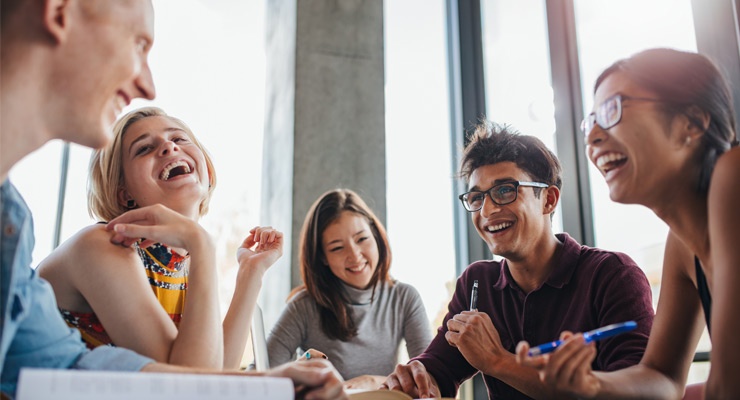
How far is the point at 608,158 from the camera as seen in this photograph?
4.10 ft

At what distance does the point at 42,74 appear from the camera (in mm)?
891

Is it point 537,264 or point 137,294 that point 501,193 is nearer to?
point 537,264

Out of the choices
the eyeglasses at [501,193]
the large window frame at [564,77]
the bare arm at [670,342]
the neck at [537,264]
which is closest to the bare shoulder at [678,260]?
the bare arm at [670,342]

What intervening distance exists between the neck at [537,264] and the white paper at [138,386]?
1.19m

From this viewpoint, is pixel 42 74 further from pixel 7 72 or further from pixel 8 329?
pixel 8 329

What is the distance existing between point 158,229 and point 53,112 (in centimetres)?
37

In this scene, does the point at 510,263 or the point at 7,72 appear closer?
the point at 7,72

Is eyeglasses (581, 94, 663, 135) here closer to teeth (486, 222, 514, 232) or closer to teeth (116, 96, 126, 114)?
teeth (486, 222, 514, 232)

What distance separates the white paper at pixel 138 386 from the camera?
70 cm

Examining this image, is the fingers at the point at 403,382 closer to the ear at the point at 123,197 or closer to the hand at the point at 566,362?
the hand at the point at 566,362

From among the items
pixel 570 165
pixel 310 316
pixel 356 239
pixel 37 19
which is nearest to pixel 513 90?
pixel 570 165

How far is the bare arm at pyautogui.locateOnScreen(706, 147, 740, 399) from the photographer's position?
3.17ft

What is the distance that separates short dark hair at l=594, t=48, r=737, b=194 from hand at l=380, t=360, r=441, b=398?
0.84 metres

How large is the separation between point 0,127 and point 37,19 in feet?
0.53
